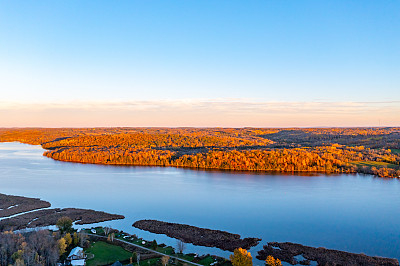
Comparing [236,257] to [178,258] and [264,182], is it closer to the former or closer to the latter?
[178,258]

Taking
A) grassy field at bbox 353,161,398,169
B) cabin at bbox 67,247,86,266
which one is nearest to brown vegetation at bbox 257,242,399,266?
cabin at bbox 67,247,86,266

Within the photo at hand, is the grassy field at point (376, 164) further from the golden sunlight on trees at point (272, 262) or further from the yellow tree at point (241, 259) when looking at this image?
the yellow tree at point (241, 259)

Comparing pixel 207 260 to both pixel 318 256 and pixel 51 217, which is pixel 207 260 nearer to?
pixel 318 256

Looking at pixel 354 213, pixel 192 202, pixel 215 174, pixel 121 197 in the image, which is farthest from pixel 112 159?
pixel 354 213

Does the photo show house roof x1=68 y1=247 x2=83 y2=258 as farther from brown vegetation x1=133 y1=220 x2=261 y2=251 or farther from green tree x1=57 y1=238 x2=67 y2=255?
brown vegetation x1=133 y1=220 x2=261 y2=251

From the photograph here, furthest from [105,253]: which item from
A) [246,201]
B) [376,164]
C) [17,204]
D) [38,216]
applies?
[376,164]

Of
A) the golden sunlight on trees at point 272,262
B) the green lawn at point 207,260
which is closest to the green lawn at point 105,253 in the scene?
the green lawn at point 207,260
